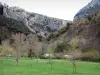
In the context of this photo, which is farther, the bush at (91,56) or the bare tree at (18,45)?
the bush at (91,56)

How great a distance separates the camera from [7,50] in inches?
3853

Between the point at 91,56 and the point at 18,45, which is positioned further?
the point at 91,56

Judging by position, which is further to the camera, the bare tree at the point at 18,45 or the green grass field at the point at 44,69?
the bare tree at the point at 18,45

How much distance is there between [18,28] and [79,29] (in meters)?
77.7

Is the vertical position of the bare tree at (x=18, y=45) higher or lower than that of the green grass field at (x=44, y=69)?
higher

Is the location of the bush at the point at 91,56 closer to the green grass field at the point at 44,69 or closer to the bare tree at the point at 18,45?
the bare tree at the point at 18,45

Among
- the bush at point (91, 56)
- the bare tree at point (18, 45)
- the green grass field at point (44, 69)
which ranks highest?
the bare tree at point (18, 45)

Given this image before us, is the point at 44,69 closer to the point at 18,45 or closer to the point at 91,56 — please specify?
the point at 18,45

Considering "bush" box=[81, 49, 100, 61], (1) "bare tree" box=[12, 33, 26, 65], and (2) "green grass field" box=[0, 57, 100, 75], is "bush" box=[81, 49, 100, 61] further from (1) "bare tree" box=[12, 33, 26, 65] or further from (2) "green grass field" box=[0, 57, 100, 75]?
(2) "green grass field" box=[0, 57, 100, 75]

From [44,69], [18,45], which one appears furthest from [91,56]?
[44,69]

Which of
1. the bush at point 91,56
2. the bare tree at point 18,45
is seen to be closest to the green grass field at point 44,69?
the bare tree at point 18,45

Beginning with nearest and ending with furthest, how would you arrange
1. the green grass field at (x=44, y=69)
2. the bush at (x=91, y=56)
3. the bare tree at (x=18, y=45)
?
the green grass field at (x=44, y=69) → the bare tree at (x=18, y=45) → the bush at (x=91, y=56)

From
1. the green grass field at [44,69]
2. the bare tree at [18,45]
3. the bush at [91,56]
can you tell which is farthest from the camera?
the bush at [91,56]

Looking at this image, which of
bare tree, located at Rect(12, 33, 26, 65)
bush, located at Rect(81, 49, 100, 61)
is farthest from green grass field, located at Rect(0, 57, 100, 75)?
bush, located at Rect(81, 49, 100, 61)
